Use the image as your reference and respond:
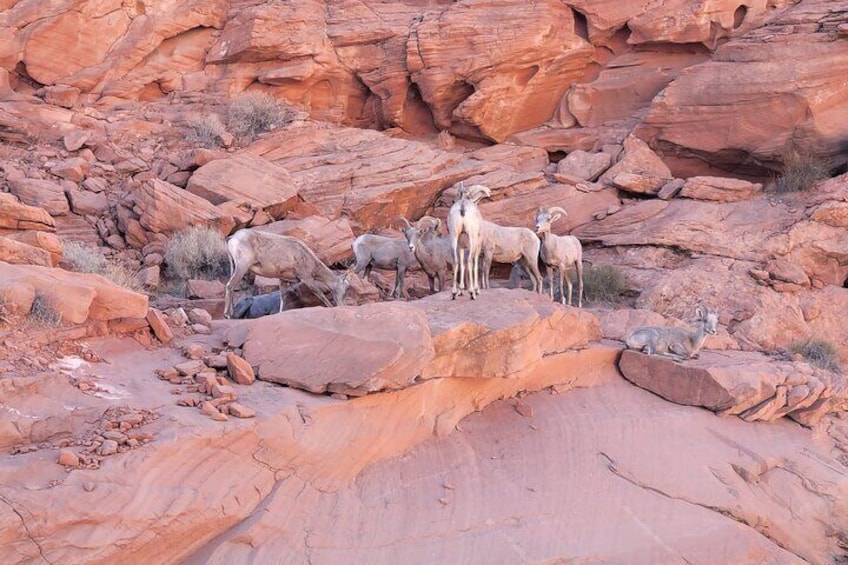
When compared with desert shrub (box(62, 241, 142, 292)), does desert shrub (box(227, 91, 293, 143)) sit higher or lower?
higher

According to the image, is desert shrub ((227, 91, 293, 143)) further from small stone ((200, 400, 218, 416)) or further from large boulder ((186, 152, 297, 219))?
small stone ((200, 400, 218, 416))

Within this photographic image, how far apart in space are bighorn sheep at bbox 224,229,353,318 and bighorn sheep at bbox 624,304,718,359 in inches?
184

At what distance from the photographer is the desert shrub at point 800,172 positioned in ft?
50.1

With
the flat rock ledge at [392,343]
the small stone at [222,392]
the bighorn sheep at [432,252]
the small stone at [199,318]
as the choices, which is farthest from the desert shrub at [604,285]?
the small stone at [222,392]

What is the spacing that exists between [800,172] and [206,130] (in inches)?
506

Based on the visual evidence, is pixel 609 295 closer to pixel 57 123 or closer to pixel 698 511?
pixel 698 511

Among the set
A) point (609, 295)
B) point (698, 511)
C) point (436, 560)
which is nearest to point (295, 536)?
point (436, 560)

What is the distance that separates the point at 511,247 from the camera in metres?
12.3

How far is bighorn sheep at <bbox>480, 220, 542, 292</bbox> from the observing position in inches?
470

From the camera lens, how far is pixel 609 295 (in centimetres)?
1416

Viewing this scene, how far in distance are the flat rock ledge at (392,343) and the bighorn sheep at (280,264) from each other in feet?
9.38

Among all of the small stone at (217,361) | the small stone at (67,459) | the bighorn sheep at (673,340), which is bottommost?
the bighorn sheep at (673,340)

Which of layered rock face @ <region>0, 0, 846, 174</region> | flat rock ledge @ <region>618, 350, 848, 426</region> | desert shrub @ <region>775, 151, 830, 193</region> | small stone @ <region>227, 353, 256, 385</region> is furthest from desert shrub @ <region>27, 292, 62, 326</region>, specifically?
desert shrub @ <region>775, 151, 830, 193</region>

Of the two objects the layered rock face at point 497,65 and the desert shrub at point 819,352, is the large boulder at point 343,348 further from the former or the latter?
the layered rock face at point 497,65
